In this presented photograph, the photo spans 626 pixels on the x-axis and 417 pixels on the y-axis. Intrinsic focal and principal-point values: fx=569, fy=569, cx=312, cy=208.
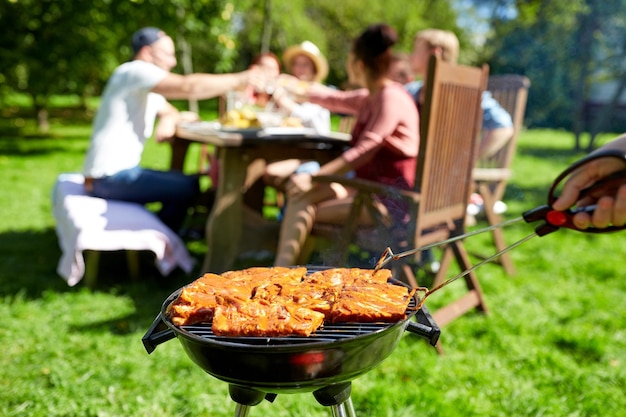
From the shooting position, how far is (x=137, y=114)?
4559 millimetres

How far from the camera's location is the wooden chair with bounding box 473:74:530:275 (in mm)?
4574

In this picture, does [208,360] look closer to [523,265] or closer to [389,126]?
[389,126]

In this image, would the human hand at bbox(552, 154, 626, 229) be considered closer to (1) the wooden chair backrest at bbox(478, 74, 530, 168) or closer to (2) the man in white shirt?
(2) the man in white shirt

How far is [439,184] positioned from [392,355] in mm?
1054

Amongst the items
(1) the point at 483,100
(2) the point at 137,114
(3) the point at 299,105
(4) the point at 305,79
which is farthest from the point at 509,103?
(2) the point at 137,114

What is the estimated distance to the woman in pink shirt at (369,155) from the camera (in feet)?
11.8

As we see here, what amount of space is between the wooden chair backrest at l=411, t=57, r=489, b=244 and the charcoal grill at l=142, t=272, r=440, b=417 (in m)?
1.65

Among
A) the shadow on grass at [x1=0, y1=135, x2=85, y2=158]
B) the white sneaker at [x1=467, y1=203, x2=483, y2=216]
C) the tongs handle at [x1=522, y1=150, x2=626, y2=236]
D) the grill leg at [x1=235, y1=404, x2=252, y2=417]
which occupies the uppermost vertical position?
the tongs handle at [x1=522, y1=150, x2=626, y2=236]

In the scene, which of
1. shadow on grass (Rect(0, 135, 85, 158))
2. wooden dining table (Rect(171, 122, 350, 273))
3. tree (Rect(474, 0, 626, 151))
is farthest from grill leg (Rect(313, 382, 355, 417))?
shadow on grass (Rect(0, 135, 85, 158))

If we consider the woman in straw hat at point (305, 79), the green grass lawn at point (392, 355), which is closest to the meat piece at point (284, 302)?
the green grass lawn at point (392, 355)

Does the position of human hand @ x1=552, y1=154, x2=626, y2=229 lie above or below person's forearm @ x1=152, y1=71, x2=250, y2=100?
above

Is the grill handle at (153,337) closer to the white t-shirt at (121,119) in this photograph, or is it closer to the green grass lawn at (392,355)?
the green grass lawn at (392,355)

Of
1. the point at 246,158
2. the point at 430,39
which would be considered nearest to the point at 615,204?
the point at 246,158

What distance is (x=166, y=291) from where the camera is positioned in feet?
14.1
